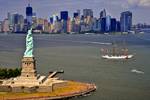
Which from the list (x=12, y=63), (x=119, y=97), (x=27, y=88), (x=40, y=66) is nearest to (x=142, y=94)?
(x=119, y=97)

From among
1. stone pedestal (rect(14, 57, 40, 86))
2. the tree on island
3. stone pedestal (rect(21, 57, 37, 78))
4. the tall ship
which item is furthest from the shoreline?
the tall ship

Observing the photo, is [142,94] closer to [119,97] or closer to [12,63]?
[119,97]

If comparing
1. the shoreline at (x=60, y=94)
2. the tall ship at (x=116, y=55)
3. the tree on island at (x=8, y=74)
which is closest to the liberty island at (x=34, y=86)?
the shoreline at (x=60, y=94)

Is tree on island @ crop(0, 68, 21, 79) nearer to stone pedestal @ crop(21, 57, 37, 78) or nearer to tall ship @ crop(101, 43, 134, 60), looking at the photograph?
stone pedestal @ crop(21, 57, 37, 78)

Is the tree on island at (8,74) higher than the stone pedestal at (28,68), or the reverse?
the stone pedestal at (28,68)

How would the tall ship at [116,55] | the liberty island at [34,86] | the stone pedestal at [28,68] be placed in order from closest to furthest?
the liberty island at [34,86] < the stone pedestal at [28,68] < the tall ship at [116,55]

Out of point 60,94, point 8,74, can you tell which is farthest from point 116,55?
point 60,94

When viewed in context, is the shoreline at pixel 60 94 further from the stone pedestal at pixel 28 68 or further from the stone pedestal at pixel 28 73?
the stone pedestal at pixel 28 68

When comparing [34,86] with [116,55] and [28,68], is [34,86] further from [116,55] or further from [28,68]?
[116,55]
